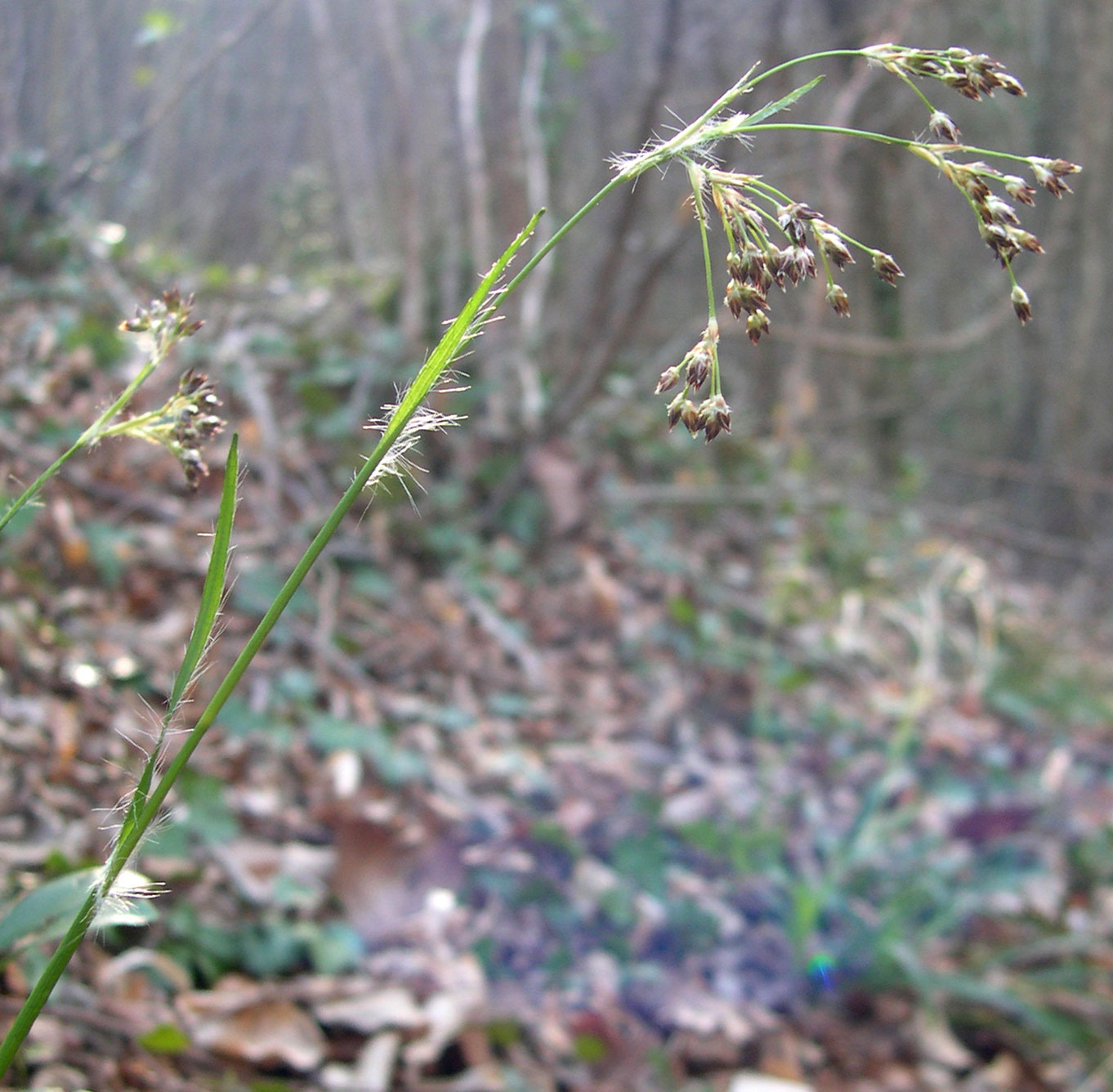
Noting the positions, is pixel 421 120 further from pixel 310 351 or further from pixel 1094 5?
pixel 1094 5

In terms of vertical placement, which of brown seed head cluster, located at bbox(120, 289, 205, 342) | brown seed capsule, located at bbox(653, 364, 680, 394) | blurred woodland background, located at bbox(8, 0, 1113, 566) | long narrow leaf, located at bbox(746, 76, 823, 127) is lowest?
brown seed capsule, located at bbox(653, 364, 680, 394)

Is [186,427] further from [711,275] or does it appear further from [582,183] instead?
[582,183]

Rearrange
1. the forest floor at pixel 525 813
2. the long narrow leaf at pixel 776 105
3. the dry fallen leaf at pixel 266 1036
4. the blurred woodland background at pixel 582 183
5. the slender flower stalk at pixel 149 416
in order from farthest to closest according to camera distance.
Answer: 1. the blurred woodland background at pixel 582 183
2. the forest floor at pixel 525 813
3. the dry fallen leaf at pixel 266 1036
4. the slender flower stalk at pixel 149 416
5. the long narrow leaf at pixel 776 105

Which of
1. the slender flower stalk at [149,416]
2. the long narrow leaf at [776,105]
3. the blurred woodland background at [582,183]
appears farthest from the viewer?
the blurred woodland background at [582,183]

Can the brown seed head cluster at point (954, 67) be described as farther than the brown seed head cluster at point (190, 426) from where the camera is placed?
No

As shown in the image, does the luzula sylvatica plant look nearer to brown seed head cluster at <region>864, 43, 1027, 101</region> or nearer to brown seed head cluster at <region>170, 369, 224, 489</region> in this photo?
brown seed head cluster at <region>864, 43, 1027, 101</region>

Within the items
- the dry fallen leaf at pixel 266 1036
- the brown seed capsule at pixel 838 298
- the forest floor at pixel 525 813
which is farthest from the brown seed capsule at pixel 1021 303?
the dry fallen leaf at pixel 266 1036

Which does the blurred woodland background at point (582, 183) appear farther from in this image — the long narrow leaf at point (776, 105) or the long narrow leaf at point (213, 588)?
the long narrow leaf at point (213, 588)

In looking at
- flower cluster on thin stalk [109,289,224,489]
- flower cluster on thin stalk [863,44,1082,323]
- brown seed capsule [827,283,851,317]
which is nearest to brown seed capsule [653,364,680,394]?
brown seed capsule [827,283,851,317]

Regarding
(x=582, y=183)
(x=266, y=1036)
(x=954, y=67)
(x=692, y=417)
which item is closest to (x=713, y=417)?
(x=692, y=417)
